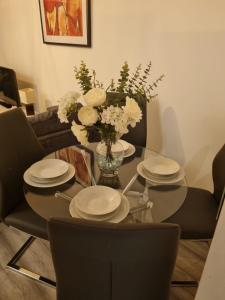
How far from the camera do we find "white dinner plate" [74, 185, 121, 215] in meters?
1.16

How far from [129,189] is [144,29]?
5.00ft

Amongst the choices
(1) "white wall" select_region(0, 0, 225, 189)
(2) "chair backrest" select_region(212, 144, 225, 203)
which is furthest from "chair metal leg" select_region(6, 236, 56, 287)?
(1) "white wall" select_region(0, 0, 225, 189)

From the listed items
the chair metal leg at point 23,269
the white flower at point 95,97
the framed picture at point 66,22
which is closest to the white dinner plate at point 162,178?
the white flower at point 95,97

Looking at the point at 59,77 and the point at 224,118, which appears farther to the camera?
the point at 59,77

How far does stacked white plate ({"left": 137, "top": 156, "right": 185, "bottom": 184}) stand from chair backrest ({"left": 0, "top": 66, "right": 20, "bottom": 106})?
2.60m

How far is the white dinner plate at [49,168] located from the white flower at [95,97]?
506 millimetres

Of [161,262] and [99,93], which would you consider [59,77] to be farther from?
[161,262]

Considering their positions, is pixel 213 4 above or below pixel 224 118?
above

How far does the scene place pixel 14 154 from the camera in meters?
1.59

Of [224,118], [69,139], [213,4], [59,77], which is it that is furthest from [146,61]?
[59,77]

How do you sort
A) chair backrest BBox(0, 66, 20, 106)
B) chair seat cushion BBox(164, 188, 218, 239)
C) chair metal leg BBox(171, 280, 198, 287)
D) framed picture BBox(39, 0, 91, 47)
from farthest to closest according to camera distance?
chair backrest BBox(0, 66, 20, 106), framed picture BBox(39, 0, 91, 47), chair metal leg BBox(171, 280, 198, 287), chair seat cushion BBox(164, 188, 218, 239)

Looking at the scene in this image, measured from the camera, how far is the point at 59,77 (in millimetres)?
3287

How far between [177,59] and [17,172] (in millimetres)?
1554

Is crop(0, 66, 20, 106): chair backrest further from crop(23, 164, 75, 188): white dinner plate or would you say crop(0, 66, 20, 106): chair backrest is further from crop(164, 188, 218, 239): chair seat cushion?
crop(164, 188, 218, 239): chair seat cushion
